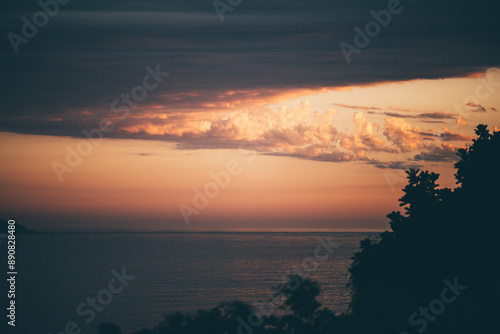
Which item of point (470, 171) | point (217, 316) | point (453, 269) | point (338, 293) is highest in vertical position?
point (338, 293)

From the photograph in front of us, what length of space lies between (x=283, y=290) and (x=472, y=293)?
8495 millimetres

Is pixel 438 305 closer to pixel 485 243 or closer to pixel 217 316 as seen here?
pixel 485 243

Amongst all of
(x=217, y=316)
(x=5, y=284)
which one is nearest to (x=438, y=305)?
(x=217, y=316)

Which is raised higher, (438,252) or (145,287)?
(145,287)

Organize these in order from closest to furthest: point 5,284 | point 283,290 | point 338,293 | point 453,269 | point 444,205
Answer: point 283,290
point 453,269
point 444,205
point 338,293
point 5,284

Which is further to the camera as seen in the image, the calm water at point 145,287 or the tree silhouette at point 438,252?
the calm water at point 145,287

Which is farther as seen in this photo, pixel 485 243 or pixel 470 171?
pixel 470 171

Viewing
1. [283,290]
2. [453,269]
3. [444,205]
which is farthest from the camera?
[444,205]

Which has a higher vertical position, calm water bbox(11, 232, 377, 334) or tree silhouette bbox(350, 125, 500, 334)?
calm water bbox(11, 232, 377, 334)

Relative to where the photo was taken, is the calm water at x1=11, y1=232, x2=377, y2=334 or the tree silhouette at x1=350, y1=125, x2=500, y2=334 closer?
the tree silhouette at x1=350, y1=125, x2=500, y2=334

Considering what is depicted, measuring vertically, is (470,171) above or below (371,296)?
above

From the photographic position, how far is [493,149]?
25.9 meters

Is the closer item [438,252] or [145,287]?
[438,252]

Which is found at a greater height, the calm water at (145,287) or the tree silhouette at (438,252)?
the calm water at (145,287)
